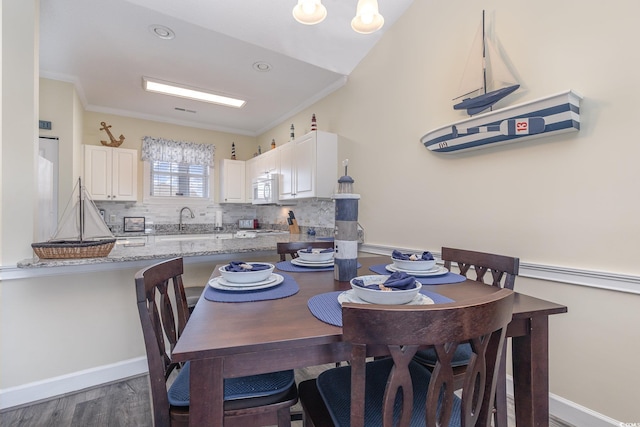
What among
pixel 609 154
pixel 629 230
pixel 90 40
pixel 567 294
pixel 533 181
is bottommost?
pixel 567 294

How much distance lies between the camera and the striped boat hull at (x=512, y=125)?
1.53 metres

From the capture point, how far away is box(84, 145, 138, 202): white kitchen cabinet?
155 inches

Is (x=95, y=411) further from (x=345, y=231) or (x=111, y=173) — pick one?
(x=111, y=173)

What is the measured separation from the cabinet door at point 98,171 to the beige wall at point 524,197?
253cm

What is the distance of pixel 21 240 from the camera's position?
1.75 m

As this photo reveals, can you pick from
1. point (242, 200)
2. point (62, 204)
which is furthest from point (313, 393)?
point (242, 200)

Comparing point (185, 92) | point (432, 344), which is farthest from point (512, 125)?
point (185, 92)

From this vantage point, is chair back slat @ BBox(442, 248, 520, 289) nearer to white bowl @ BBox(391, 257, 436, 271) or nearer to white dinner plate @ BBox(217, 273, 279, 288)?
white bowl @ BBox(391, 257, 436, 271)

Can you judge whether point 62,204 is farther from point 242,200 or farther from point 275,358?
point 275,358

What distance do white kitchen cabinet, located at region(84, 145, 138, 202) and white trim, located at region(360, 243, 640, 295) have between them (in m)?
4.83

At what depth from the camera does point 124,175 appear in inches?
167

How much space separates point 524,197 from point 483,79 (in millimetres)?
807

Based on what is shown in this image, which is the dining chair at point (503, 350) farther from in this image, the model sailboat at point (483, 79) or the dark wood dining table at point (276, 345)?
the model sailboat at point (483, 79)

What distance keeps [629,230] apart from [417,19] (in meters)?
2.14
